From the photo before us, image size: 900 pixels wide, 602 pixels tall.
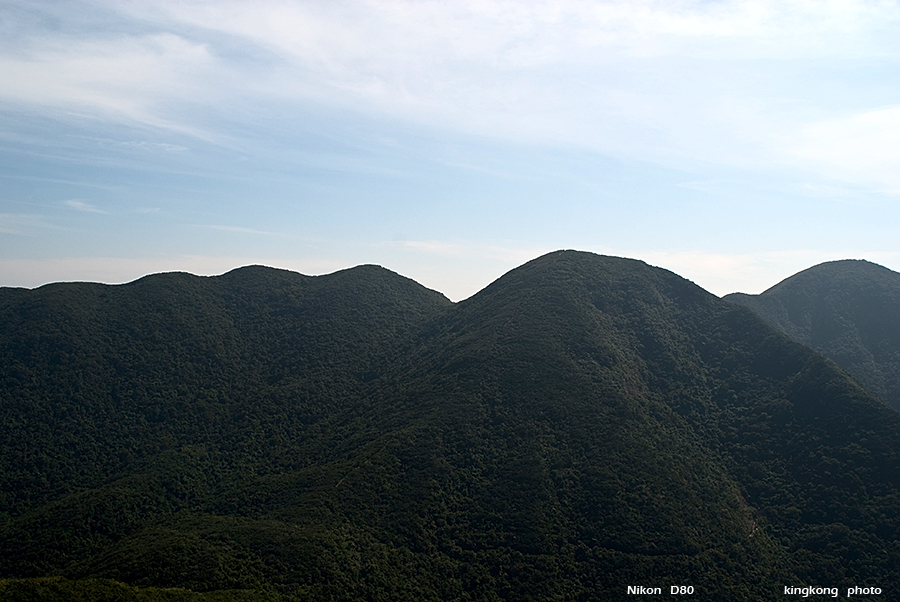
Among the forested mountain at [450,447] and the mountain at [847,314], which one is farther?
the mountain at [847,314]

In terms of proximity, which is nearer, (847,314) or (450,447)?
(450,447)

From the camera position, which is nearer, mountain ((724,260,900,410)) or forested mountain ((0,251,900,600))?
forested mountain ((0,251,900,600))

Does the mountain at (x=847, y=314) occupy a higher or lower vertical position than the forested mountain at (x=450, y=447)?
higher

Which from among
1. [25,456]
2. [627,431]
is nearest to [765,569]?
[627,431]

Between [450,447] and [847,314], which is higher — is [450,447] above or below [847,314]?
below
